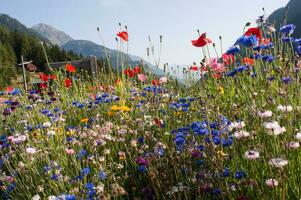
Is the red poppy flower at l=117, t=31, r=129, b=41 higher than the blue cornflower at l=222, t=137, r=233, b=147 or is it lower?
higher

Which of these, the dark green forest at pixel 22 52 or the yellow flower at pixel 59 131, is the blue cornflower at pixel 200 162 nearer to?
the yellow flower at pixel 59 131

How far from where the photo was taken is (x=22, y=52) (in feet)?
272

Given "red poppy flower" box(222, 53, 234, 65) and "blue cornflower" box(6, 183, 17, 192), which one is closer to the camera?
"blue cornflower" box(6, 183, 17, 192)

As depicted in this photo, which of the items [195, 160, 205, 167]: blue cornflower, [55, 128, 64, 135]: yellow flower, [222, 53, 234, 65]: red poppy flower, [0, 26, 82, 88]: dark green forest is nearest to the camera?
[195, 160, 205, 167]: blue cornflower

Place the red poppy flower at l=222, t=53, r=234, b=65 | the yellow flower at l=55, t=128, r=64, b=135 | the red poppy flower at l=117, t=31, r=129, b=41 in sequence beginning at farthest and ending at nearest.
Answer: the red poppy flower at l=117, t=31, r=129, b=41 → the red poppy flower at l=222, t=53, r=234, b=65 → the yellow flower at l=55, t=128, r=64, b=135

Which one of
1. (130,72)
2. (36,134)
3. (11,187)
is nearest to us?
(11,187)

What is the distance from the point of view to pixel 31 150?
332 cm

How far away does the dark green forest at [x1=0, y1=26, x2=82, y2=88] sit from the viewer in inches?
3093

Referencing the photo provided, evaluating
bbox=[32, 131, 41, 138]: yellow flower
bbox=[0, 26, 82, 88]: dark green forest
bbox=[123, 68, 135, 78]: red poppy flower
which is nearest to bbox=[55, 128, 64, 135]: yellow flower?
bbox=[32, 131, 41, 138]: yellow flower

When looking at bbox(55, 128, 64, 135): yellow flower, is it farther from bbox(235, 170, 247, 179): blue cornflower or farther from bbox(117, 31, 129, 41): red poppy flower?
bbox(235, 170, 247, 179): blue cornflower

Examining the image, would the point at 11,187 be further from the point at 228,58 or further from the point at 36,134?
the point at 228,58

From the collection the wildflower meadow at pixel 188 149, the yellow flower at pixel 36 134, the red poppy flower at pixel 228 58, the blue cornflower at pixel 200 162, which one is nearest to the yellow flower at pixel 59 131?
the wildflower meadow at pixel 188 149

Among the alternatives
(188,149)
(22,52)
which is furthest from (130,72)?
(22,52)

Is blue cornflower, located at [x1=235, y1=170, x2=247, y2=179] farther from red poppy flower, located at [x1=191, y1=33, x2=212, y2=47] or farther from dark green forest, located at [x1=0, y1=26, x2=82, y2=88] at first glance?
dark green forest, located at [x1=0, y1=26, x2=82, y2=88]
